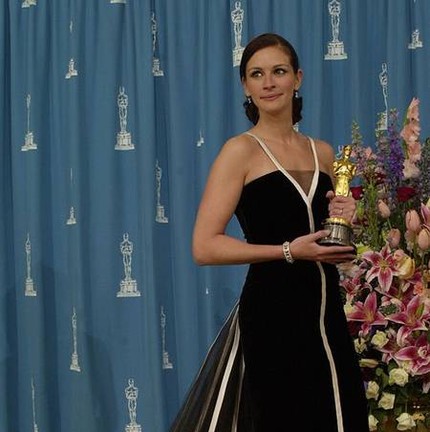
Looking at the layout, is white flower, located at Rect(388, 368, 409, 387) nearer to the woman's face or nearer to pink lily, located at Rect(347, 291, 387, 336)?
pink lily, located at Rect(347, 291, 387, 336)

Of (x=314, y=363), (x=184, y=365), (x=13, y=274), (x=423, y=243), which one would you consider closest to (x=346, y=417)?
(x=314, y=363)

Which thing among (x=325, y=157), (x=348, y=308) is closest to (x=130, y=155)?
(x=325, y=157)

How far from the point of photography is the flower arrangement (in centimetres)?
184

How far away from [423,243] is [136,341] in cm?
165

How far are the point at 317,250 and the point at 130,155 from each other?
1610 millimetres

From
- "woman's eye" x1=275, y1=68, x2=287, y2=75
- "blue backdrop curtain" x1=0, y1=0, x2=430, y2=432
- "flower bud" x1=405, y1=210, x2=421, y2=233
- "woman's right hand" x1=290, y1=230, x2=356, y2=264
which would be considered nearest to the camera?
"woman's right hand" x1=290, y1=230, x2=356, y2=264

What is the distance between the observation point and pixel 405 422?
1.83m

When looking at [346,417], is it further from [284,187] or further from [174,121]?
[174,121]

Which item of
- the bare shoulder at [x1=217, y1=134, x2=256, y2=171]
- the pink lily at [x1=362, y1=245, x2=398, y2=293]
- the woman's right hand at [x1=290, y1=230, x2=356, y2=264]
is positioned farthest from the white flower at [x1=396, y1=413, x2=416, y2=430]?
the bare shoulder at [x1=217, y1=134, x2=256, y2=171]

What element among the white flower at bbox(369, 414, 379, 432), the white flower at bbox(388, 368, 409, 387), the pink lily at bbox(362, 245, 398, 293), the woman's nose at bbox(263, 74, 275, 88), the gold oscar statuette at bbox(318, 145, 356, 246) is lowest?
the white flower at bbox(369, 414, 379, 432)

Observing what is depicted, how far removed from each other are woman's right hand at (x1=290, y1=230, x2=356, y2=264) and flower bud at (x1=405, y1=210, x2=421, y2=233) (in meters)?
0.16

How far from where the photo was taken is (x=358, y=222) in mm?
1998

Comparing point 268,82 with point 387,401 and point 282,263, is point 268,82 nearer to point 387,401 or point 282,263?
point 282,263

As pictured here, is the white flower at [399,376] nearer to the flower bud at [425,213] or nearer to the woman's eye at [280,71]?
the flower bud at [425,213]
